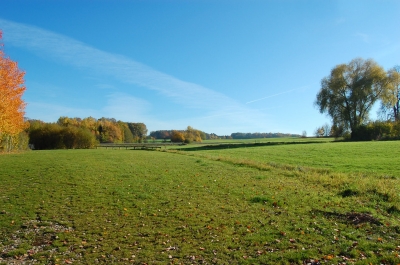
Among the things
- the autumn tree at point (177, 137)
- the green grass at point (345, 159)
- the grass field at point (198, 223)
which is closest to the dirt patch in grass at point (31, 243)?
the grass field at point (198, 223)

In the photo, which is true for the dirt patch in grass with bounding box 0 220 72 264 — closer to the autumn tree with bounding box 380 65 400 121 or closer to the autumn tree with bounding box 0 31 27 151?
the autumn tree with bounding box 0 31 27 151

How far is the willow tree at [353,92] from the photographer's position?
204 ft

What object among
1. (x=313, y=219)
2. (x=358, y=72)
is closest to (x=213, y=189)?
(x=313, y=219)

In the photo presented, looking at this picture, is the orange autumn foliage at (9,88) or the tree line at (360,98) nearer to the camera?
the orange autumn foliage at (9,88)

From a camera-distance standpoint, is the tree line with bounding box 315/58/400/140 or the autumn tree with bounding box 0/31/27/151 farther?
the tree line with bounding box 315/58/400/140

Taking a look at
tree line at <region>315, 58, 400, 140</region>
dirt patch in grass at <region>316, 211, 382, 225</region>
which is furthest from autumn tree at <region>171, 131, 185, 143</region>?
dirt patch in grass at <region>316, 211, 382, 225</region>

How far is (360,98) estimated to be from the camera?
6228 cm

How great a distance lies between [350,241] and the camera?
24.0 feet

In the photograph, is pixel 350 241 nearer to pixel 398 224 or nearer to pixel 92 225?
pixel 398 224

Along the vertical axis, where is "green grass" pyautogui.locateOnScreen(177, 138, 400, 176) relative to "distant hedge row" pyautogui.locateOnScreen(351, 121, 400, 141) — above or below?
below

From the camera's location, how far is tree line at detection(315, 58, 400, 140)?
61062 mm

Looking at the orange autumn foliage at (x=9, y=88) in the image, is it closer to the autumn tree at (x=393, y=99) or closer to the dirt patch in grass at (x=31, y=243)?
the dirt patch in grass at (x=31, y=243)

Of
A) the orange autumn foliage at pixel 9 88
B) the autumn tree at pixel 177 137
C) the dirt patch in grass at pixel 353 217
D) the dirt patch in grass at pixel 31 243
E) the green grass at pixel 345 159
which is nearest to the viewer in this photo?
the dirt patch in grass at pixel 31 243

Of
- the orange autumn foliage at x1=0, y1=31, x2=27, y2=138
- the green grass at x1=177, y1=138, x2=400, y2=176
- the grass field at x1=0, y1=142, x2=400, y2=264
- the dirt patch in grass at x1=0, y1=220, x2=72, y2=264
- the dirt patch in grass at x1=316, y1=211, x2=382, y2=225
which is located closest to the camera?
the dirt patch in grass at x1=0, y1=220, x2=72, y2=264
